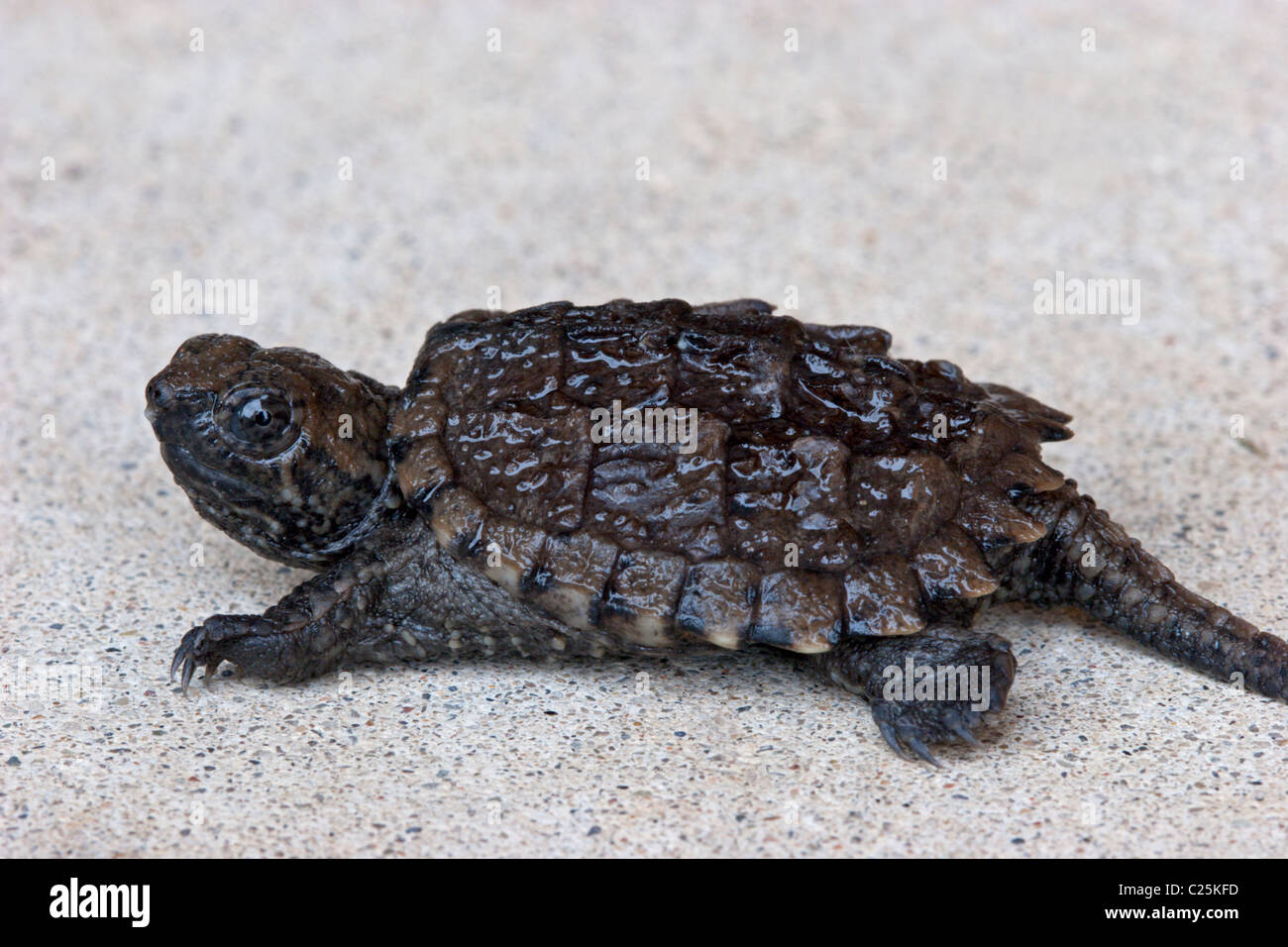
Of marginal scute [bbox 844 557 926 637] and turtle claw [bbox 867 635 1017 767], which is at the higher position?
marginal scute [bbox 844 557 926 637]

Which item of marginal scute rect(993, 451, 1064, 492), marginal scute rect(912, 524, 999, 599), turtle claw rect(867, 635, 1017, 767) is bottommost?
turtle claw rect(867, 635, 1017, 767)

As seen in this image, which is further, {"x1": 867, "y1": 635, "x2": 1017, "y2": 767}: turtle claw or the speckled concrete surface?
{"x1": 867, "y1": 635, "x2": 1017, "y2": 767}: turtle claw

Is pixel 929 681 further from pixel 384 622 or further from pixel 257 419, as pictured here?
pixel 257 419

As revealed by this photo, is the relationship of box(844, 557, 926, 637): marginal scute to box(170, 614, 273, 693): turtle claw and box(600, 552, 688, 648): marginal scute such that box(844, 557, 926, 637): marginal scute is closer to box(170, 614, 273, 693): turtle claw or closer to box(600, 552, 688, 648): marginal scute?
box(600, 552, 688, 648): marginal scute

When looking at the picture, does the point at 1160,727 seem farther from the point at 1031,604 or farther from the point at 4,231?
the point at 4,231

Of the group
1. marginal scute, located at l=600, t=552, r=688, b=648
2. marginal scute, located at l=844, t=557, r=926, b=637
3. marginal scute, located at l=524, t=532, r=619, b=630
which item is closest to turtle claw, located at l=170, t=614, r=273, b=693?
marginal scute, located at l=524, t=532, r=619, b=630

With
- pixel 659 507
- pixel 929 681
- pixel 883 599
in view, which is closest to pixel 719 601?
pixel 659 507

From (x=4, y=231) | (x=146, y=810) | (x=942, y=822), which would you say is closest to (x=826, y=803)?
(x=942, y=822)
